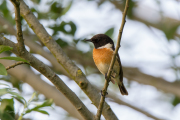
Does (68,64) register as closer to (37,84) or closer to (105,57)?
(105,57)

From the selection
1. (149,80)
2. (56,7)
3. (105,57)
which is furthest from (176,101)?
(56,7)

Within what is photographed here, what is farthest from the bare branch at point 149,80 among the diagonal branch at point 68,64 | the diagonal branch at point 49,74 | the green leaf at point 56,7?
the diagonal branch at point 49,74

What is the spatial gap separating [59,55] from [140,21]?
18.3 ft

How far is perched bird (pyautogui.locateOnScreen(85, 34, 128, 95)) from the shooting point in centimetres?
401

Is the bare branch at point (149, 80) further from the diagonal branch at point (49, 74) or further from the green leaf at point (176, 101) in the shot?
the diagonal branch at point (49, 74)

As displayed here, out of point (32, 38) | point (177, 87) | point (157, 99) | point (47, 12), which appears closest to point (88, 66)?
point (32, 38)

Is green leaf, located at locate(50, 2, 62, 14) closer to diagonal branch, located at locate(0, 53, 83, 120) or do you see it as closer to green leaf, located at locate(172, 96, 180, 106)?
diagonal branch, located at locate(0, 53, 83, 120)

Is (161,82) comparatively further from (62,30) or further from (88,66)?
(62,30)

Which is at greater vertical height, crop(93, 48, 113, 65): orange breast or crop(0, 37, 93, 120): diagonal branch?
crop(93, 48, 113, 65): orange breast

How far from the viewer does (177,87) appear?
20.2 feet

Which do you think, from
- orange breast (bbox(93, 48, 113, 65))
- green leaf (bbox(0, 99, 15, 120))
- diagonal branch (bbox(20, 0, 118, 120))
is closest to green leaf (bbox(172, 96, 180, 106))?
orange breast (bbox(93, 48, 113, 65))

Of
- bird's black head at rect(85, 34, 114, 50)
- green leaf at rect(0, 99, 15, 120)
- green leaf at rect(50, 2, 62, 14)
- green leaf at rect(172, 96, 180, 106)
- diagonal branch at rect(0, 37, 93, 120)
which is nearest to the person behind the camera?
green leaf at rect(0, 99, 15, 120)

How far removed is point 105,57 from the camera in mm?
4027

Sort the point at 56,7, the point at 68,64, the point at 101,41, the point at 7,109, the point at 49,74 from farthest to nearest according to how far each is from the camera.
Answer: the point at 56,7 < the point at 101,41 < the point at 68,64 < the point at 49,74 < the point at 7,109
